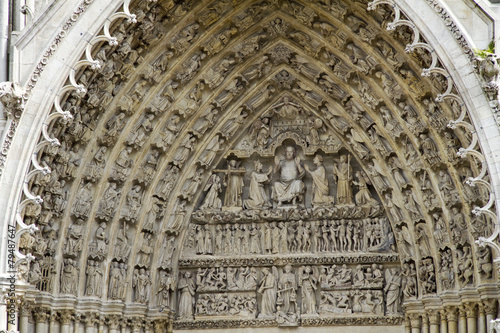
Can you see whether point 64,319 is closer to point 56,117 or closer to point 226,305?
point 226,305

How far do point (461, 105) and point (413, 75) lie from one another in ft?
4.48

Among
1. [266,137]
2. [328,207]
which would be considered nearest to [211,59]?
[266,137]

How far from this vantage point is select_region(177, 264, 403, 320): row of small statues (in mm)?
14805

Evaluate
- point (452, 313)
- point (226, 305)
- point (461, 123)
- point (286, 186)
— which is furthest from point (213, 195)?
point (461, 123)

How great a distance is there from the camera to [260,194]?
15414mm

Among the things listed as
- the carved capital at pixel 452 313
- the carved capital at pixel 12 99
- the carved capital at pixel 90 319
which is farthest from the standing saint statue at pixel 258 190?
the carved capital at pixel 12 99

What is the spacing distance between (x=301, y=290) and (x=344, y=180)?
5.68 ft

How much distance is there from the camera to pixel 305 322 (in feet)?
48.6

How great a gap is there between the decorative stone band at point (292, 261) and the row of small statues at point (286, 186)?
0.78 metres

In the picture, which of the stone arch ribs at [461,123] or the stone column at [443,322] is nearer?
the stone arch ribs at [461,123]

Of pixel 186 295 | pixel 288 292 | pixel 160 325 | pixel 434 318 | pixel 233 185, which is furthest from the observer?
pixel 233 185

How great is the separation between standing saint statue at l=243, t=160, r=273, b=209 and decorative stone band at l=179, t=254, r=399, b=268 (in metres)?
0.82

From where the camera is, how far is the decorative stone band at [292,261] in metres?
14.9

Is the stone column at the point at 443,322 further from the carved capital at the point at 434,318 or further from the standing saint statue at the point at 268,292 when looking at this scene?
the standing saint statue at the point at 268,292
